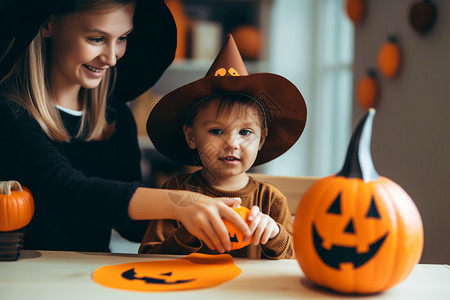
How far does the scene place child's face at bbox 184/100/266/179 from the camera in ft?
3.03

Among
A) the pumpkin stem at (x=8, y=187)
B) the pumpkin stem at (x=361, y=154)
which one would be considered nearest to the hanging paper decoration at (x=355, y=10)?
the pumpkin stem at (x=361, y=154)

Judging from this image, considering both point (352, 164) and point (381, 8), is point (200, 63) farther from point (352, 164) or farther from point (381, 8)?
point (352, 164)

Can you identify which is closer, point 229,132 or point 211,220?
point 211,220

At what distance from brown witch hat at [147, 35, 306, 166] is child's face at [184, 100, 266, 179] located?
0.04 metres

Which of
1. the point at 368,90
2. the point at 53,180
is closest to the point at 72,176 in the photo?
the point at 53,180

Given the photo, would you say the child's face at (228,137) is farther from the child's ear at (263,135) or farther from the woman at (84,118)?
Result: the woman at (84,118)

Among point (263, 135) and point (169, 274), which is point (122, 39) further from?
point (169, 274)

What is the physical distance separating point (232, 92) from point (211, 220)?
361 millimetres

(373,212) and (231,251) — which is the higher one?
(373,212)

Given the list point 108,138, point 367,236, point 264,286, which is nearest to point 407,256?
point 367,236

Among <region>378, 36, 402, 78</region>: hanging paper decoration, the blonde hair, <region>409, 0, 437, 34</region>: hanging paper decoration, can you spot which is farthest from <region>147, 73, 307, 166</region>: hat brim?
<region>378, 36, 402, 78</region>: hanging paper decoration

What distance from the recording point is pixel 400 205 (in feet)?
1.97

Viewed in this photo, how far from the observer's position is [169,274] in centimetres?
67

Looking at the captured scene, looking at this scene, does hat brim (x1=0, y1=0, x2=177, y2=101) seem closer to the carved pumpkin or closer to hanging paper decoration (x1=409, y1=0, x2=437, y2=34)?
the carved pumpkin
